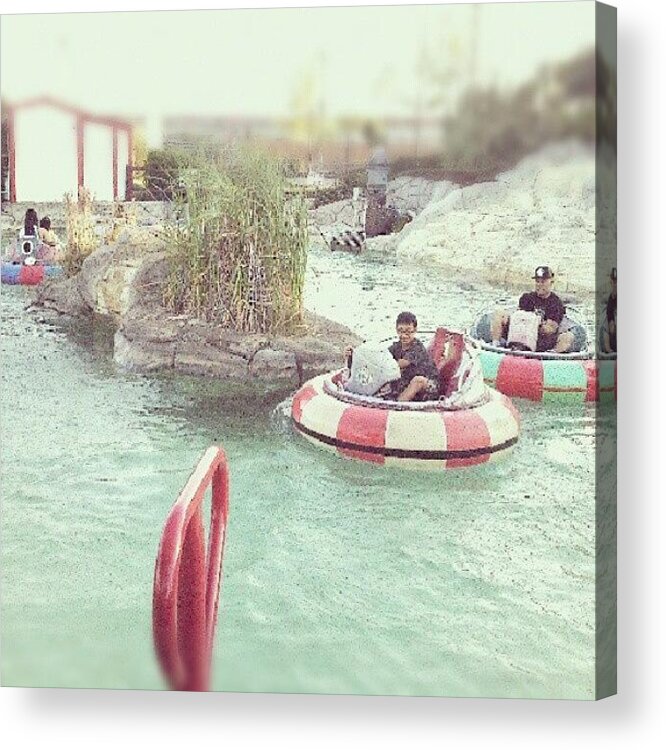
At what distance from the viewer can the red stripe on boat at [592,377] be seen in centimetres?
519

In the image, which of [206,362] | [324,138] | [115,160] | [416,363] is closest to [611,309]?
[416,363]

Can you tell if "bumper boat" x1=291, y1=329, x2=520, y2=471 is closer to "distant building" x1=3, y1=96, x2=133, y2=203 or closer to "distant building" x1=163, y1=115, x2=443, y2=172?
"distant building" x1=163, y1=115, x2=443, y2=172

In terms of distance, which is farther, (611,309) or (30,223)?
(30,223)

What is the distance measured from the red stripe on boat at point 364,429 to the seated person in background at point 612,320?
29.7 inches

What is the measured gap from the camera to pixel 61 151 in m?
5.57

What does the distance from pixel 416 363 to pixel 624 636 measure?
3.74 ft

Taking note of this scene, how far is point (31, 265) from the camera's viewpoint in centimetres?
556

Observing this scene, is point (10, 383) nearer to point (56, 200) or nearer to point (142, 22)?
point (56, 200)

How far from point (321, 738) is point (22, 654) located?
41.7 inches

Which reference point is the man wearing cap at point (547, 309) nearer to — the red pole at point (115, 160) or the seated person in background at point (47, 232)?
the red pole at point (115, 160)

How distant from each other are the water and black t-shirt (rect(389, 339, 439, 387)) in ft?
0.31

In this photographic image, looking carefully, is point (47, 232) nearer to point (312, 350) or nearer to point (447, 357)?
point (312, 350)

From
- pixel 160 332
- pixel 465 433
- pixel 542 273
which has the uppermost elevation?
pixel 542 273

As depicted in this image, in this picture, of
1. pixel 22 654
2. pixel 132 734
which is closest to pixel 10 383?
pixel 22 654
